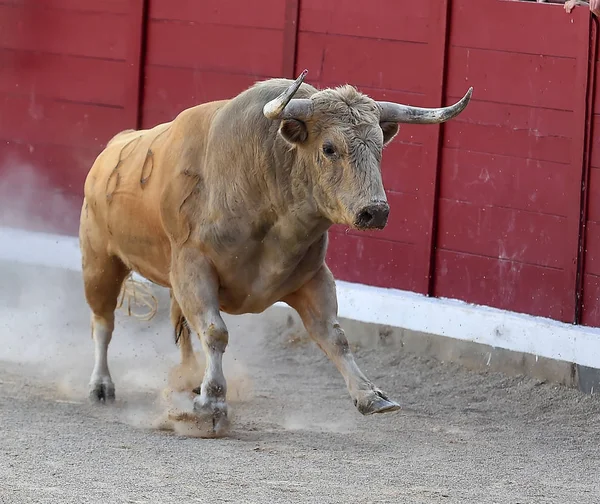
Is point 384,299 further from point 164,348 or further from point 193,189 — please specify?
point 193,189

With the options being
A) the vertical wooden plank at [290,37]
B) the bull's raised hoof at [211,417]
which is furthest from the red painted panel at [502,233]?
the bull's raised hoof at [211,417]

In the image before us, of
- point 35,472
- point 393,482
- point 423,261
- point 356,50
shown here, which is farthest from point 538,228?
point 35,472

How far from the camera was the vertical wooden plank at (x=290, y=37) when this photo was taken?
26.1ft

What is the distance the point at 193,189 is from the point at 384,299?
2.20m

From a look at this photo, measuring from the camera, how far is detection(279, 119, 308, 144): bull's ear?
16.7 ft

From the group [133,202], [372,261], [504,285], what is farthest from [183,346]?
[504,285]

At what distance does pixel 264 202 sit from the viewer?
5305 mm

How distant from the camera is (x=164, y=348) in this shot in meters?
7.80

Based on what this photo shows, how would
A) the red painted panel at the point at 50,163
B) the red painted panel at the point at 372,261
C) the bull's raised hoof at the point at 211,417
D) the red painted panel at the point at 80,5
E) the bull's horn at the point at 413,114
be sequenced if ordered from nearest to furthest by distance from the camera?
the bull's raised hoof at the point at 211,417 < the bull's horn at the point at 413,114 < the red painted panel at the point at 372,261 < the red painted panel at the point at 80,5 < the red painted panel at the point at 50,163

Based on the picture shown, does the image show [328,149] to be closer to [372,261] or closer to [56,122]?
[372,261]

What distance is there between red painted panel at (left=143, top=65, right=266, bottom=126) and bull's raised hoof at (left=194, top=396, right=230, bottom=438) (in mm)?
3394

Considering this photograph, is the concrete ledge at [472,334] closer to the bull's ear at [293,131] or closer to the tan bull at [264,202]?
the tan bull at [264,202]

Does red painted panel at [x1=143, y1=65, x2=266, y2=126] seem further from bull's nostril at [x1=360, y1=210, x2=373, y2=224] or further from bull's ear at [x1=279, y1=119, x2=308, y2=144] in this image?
bull's nostril at [x1=360, y1=210, x2=373, y2=224]

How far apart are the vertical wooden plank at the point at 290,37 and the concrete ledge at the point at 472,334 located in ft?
4.20
